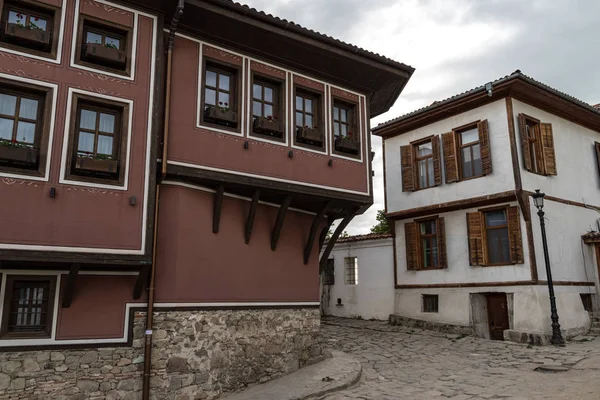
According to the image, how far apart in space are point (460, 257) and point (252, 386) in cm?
874

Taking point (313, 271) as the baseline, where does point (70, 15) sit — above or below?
above

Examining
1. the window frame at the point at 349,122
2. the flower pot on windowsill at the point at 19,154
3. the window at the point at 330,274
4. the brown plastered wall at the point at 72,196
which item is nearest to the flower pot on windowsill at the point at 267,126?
the window frame at the point at 349,122

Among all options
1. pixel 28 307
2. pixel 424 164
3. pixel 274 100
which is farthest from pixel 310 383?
pixel 424 164

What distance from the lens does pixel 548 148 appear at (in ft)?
50.8

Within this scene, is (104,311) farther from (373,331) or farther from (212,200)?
(373,331)

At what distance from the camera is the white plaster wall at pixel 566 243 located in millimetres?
14415

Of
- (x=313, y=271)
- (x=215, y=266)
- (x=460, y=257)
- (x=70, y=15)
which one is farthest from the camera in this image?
(x=460, y=257)

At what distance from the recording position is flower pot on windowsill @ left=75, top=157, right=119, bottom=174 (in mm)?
8227

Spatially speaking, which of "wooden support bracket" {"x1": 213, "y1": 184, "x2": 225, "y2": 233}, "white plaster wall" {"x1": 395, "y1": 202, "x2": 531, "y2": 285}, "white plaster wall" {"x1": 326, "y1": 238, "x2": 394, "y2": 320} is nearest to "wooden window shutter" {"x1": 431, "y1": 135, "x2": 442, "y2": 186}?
"white plaster wall" {"x1": 395, "y1": 202, "x2": 531, "y2": 285}

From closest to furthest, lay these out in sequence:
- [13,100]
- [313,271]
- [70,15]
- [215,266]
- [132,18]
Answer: [13,100] → [70,15] → [132,18] → [215,266] → [313,271]

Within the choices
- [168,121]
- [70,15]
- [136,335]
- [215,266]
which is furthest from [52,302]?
[70,15]

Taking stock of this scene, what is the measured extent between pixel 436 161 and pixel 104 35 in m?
11.3

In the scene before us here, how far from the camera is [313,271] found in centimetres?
1152

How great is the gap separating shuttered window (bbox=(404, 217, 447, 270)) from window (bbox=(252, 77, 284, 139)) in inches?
316
